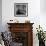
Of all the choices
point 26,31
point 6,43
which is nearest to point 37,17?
point 26,31

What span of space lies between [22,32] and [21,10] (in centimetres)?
90

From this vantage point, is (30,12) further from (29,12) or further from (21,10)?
(21,10)

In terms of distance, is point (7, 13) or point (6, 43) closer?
point (6, 43)

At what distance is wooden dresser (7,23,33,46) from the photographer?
5617mm

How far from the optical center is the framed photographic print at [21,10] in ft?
18.9

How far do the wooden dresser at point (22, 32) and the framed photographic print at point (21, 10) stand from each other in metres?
0.43

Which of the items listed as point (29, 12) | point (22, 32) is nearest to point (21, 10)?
point (29, 12)

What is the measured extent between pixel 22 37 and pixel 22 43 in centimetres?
24

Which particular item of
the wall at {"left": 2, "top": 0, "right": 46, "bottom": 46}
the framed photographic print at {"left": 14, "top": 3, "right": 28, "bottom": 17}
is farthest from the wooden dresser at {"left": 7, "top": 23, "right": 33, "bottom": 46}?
the framed photographic print at {"left": 14, "top": 3, "right": 28, "bottom": 17}

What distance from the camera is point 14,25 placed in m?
5.63

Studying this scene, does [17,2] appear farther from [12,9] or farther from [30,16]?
[30,16]

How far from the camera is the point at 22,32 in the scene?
568cm

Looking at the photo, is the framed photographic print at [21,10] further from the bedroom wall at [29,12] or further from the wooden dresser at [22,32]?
the wooden dresser at [22,32]

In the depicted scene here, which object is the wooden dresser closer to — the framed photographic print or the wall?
the wall
